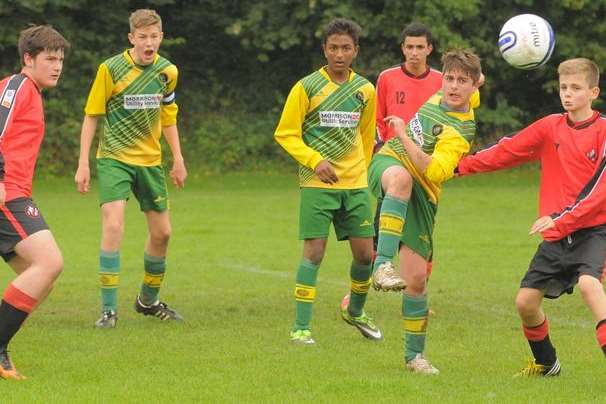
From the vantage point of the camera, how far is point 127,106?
9523mm

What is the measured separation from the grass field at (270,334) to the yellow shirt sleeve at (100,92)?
5.24ft

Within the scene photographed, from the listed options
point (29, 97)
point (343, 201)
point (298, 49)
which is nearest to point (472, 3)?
point (298, 49)

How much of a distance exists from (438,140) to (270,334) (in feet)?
7.33

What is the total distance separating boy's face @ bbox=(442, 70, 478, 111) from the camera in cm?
729

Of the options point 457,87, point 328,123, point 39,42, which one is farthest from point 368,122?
point 39,42

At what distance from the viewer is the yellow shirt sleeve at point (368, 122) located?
8.82 m

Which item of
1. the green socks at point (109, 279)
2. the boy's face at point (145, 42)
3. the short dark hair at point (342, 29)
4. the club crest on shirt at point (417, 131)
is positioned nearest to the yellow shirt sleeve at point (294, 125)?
the short dark hair at point (342, 29)

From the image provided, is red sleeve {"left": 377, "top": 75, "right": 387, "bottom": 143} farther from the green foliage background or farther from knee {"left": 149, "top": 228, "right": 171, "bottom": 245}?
the green foliage background

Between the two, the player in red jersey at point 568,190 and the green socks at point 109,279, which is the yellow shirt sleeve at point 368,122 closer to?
the player in red jersey at point 568,190

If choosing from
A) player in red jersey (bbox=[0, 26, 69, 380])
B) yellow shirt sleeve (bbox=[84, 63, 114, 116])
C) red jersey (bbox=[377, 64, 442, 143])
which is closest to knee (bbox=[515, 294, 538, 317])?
Result: player in red jersey (bbox=[0, 26, 69, 380])

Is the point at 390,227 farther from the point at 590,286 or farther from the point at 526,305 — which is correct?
the point at 590,286

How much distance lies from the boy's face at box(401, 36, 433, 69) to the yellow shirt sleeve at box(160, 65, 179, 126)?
6.15 ft

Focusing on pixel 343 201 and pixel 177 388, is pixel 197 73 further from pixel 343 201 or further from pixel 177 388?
pixel 177 388

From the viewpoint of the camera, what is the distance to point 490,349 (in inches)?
328
